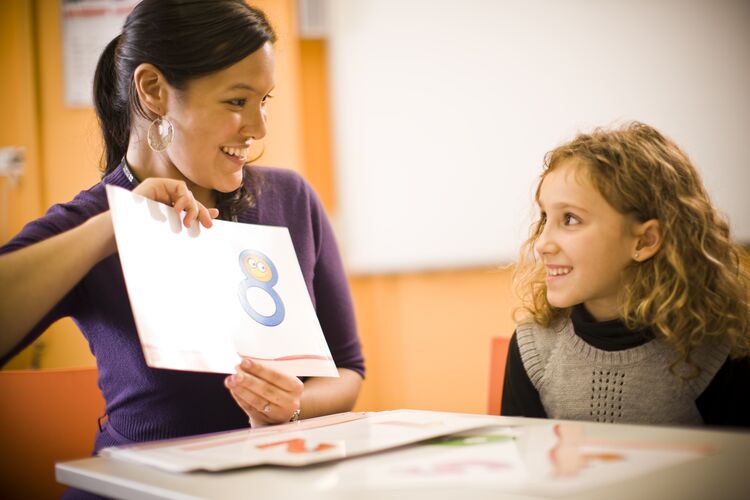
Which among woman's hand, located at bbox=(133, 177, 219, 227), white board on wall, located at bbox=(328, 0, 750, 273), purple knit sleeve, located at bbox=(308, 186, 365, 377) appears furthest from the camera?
white board on wall, located at bbox=(328, 0, 750, 273)

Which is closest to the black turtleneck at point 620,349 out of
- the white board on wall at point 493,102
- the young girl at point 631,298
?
the young girl at point 631,298

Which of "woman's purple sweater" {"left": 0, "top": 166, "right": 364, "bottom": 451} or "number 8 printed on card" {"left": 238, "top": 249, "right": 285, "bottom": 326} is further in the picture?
"woman's purple sweater" {"left": 0, "top": 166, "right": 364, "bottom": 451}

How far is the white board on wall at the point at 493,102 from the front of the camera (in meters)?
2.77

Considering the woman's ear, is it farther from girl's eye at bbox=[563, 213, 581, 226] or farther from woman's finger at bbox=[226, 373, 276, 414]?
girl's eye at bbox=[563, 213, 581, 226]

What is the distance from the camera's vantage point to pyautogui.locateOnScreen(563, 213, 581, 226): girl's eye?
1.23 meters

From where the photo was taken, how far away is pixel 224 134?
4.11ft

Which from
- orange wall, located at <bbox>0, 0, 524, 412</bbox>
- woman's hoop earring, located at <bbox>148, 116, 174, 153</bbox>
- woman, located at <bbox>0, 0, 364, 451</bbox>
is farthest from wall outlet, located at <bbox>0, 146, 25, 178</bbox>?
woman's hoop earring, located at <bbox>148, 116, 174, 153</bbox>

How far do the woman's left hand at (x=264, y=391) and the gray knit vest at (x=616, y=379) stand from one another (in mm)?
457

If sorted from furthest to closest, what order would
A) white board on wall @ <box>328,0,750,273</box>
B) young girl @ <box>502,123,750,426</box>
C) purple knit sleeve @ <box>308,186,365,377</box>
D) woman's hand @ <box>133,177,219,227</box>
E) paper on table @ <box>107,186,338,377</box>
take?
1. white board on wall @ <box>328,0,750,273</box>
2. purple knit sleeve @ <box>308,186,365,377</box>
3. young girl @ <box>502,123,750,426</box>
4. woman's hand @ <box>133,177,219,227</box>
5. paper on table @ <box>107,186,338,377</box>

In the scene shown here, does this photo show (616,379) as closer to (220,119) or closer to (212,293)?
(212,293)

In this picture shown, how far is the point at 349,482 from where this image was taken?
65 cm

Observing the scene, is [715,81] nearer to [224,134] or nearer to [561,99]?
[561,99]

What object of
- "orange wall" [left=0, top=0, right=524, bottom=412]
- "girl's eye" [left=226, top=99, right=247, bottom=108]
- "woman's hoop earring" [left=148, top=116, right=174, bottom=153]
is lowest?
"orange wall" [left=0, top=0, right=524, bottom=412]

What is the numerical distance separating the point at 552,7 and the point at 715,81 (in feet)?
2.30
